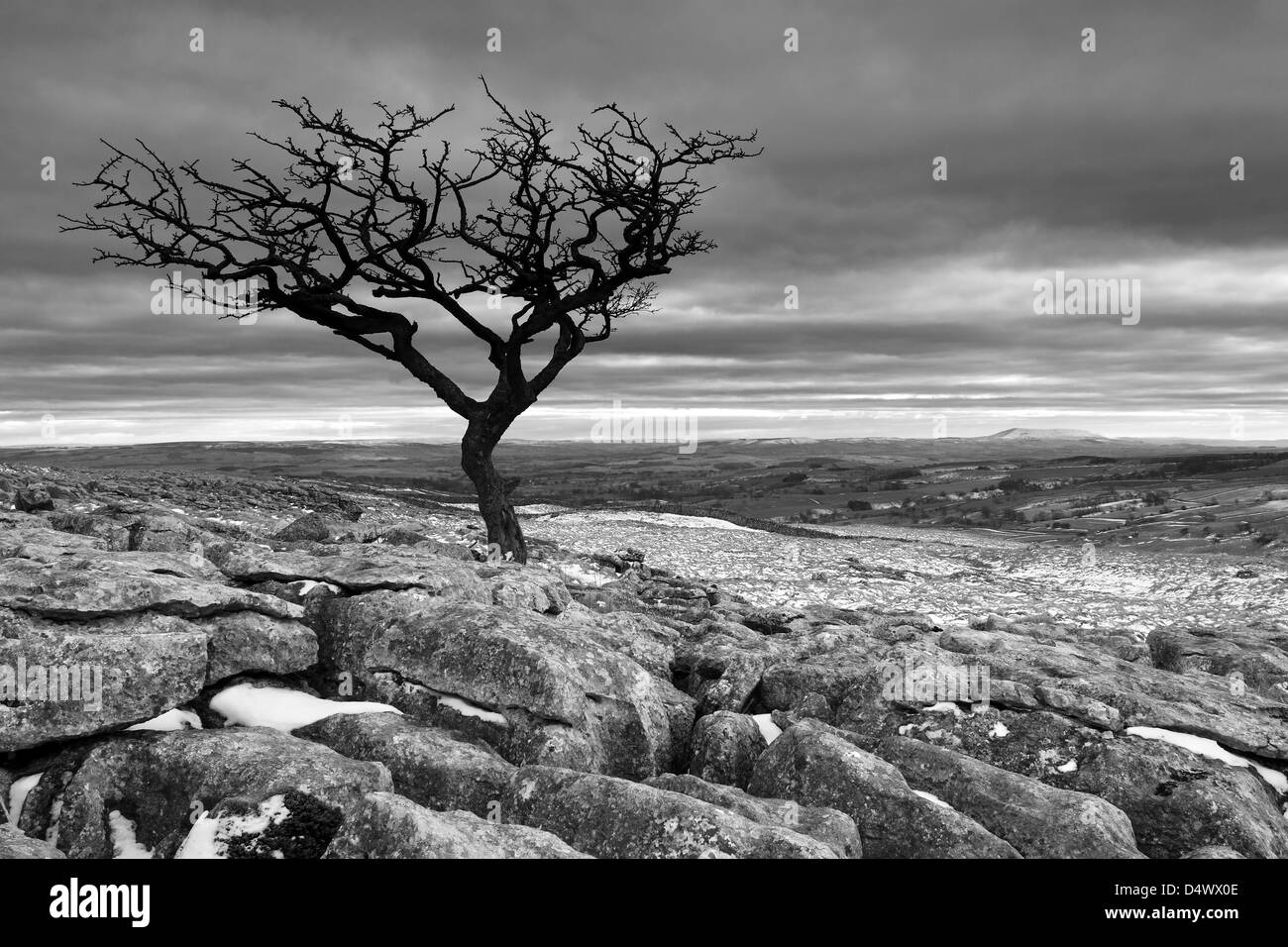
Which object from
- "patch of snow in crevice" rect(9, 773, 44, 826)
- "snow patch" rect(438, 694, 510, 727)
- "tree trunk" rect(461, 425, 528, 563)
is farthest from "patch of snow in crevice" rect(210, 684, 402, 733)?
"tree trunk" rect(461, 425, 528, 563)

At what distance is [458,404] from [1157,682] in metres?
16.1

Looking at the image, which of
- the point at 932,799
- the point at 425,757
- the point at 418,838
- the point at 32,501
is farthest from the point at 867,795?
the point at 32,501

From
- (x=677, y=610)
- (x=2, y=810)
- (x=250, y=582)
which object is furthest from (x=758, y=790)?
(x=677, y=610)

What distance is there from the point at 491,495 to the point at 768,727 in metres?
12.4

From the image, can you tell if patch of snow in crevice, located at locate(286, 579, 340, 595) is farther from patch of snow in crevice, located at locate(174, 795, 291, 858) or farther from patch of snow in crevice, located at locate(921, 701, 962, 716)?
patch of snow in crevice, located at locate(921, 701, 962, 716)

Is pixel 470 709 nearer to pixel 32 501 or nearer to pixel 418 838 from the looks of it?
pixel 418 838

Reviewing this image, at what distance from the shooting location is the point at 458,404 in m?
20.1

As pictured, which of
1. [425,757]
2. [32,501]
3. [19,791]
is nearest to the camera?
[19,791]

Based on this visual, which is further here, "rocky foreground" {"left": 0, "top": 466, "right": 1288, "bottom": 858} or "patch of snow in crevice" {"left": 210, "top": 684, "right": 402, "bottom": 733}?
"patch of snow in crevice" {"left": 210, "top": 684, "right": 402, "bottom": 733}

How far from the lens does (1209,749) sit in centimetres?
971

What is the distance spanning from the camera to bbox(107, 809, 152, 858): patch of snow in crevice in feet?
22.7

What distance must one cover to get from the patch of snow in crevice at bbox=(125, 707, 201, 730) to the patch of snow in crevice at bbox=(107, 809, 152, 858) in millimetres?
1066

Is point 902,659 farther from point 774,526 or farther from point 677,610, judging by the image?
point 774,526

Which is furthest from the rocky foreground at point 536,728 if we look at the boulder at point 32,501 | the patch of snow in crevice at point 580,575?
the boulder at point 32,501
